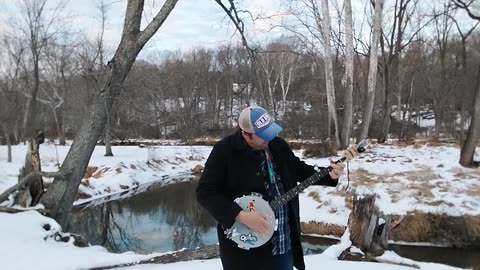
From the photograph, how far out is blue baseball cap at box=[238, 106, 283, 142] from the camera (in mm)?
2422

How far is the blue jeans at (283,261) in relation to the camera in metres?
2.51

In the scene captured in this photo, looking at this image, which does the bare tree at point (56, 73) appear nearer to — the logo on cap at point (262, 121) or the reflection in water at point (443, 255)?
the reflection in water at point (443, 255)

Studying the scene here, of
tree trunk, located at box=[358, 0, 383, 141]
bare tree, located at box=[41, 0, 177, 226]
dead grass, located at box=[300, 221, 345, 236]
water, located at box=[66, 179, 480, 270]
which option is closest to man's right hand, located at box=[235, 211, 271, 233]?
bare tree, located at box=[41, 0, 177, 226]

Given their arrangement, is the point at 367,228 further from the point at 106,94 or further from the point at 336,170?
the point at 106,94

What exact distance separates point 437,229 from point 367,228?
541 cm

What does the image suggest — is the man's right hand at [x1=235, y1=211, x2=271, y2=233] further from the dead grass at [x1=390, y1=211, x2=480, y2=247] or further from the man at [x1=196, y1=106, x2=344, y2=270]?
the dead grass at [x1=390, y1=211, x2=480, y2=247]

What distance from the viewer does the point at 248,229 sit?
7.81 feet

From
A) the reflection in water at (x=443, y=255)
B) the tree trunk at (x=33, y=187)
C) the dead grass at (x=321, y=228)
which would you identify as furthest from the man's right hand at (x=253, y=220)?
the dead grass at (x=321, y=228)

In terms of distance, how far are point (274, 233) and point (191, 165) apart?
74.1 ft

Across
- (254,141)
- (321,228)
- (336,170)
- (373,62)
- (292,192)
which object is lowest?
(321,228)

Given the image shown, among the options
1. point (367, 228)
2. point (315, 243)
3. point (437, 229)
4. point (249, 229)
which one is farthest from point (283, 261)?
point (437, 229)

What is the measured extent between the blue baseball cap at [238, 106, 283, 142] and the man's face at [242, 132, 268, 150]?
0.03m

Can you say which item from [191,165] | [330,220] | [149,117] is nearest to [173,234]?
[330,220]

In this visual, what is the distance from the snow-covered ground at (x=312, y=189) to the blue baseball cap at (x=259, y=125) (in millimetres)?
2910
